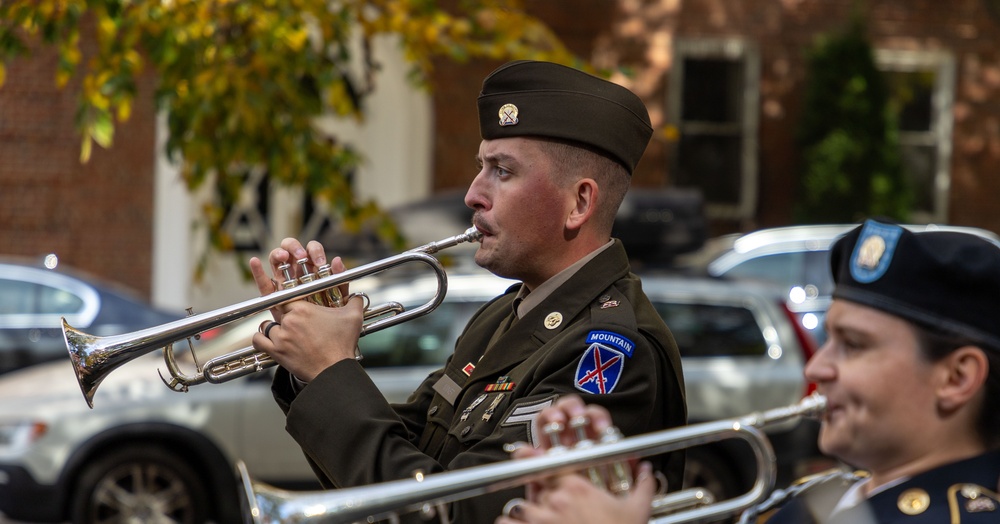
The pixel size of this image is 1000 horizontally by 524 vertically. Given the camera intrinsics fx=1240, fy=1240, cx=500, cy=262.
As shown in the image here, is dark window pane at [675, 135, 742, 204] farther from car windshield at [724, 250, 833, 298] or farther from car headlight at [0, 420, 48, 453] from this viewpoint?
car headlight at [0, 420, 48, 453]

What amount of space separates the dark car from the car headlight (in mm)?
2889

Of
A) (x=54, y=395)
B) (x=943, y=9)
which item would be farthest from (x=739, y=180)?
(x=54, y=395)

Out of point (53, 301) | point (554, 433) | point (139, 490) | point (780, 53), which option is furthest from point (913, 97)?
point (554, 433)

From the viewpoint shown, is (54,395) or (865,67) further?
(865,67)

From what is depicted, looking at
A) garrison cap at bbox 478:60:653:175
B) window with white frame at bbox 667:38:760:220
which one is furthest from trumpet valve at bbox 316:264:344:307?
window with white frame at bbox 667:38:760:220

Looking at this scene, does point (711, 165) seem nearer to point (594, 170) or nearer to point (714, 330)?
point (714, 330)

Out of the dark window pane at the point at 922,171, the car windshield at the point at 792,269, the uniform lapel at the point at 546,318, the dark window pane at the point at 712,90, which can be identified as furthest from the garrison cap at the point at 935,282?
the dark window pane at the point at 922,171

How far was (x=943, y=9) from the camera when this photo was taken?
46.8 feet

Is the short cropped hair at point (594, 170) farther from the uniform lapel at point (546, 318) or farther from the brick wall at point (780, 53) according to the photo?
the brick wall at point (780, 53)

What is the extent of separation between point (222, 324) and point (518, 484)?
113 centimetres

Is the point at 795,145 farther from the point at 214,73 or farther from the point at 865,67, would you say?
the point at 214,73

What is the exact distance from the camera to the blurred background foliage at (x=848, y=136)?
45.0 ft

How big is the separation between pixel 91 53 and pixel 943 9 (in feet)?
30.8

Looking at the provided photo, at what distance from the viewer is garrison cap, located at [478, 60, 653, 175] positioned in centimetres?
255
